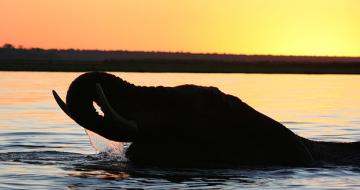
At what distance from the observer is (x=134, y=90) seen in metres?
14.6

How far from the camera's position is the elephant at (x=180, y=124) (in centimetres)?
1430

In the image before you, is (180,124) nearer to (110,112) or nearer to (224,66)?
(110,112)

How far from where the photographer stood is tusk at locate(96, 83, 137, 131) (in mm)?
13992

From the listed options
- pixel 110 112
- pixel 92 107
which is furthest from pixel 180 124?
pixel 92 107

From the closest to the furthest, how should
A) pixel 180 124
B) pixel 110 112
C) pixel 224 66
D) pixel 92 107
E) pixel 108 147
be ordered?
pixel 110 112, pixel 92 107, pixel 180 124, pixel 108 147, pixel 224 66

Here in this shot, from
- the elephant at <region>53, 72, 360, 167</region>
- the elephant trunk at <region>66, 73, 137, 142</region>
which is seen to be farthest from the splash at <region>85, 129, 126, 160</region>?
the elephant trunk at <region>66, 73, 137, 142</region>

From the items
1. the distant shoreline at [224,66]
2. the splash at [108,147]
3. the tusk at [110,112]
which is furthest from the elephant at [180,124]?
the distant shoreline at [224,66]

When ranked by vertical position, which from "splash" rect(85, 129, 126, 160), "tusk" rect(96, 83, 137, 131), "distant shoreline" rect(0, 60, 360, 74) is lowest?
"splash" rect(85, 129, 126, 160)

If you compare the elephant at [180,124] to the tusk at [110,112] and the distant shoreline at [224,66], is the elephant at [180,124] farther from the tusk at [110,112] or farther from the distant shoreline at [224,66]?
the distant shoreline at [224,66]

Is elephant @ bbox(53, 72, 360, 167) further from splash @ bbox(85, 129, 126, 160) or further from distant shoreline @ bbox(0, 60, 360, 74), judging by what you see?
distant shoreline @ bbox(0, 60, 360, 74)

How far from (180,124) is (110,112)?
113 cm

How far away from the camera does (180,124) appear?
14797mm

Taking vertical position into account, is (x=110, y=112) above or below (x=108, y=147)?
above

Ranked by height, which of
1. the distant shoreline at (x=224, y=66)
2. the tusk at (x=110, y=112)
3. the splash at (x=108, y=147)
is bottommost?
the splash at (x=108, y=147)
